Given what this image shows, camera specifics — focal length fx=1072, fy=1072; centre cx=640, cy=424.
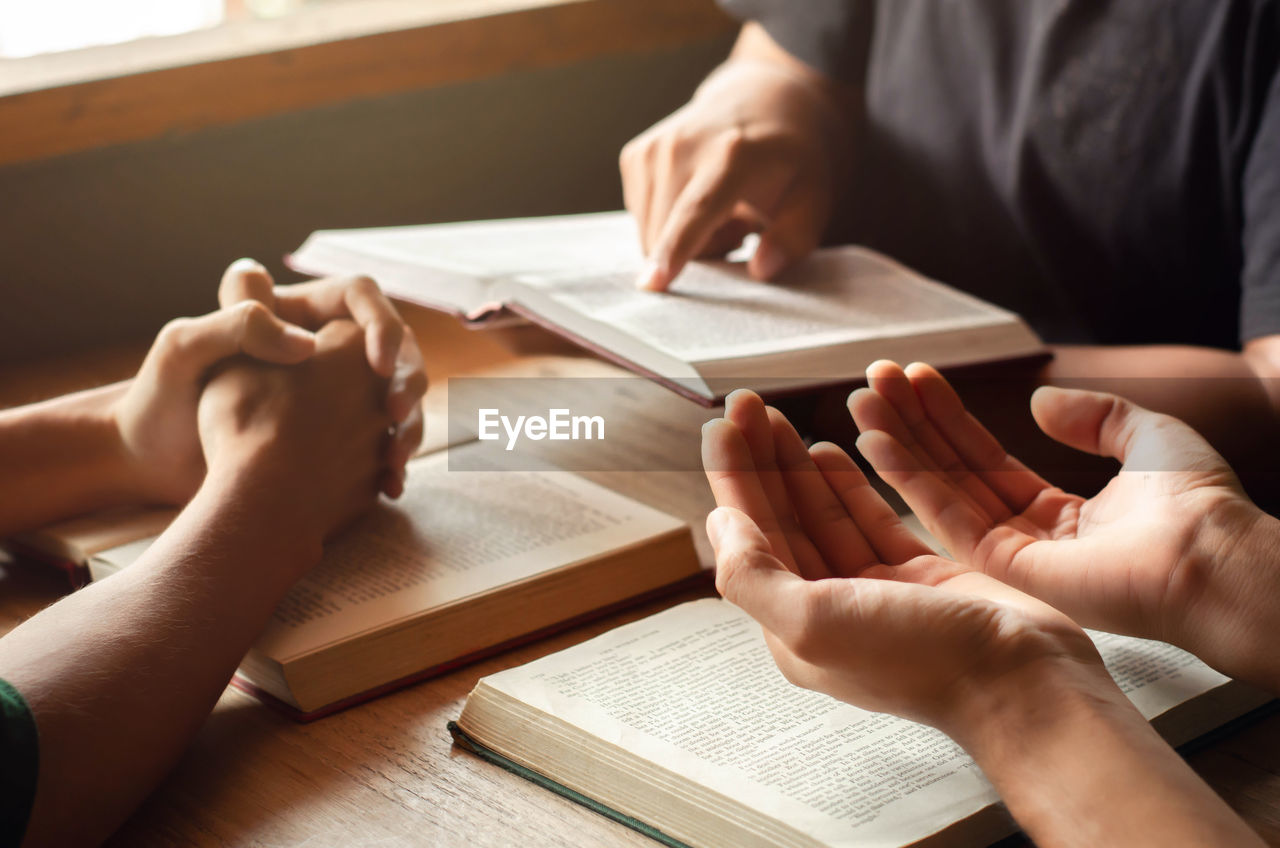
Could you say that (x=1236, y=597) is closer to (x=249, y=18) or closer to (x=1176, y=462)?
(x=1176, y=462)

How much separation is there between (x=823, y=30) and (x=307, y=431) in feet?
2.54

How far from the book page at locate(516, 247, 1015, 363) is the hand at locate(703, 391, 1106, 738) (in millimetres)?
206

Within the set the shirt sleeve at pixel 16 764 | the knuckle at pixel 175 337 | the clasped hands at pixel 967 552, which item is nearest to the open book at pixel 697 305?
the clasped hands at pixel 967 552

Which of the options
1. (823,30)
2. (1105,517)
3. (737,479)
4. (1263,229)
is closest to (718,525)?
(737,479)

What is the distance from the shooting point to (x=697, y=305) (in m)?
0.82

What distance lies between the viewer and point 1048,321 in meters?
1.11

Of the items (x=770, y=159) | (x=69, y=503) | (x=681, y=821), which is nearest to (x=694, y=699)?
(x=681, y=821)

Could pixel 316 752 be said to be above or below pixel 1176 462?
below

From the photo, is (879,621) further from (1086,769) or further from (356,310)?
(356,310)

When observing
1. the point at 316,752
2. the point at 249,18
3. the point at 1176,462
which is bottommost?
the point at 316,752

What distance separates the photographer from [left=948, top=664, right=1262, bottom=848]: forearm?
1.23 feet

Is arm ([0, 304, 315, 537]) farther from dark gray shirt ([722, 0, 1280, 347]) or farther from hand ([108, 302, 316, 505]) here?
dark gray shirt ([722, 0, 1280, 347])

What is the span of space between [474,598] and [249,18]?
103 cm

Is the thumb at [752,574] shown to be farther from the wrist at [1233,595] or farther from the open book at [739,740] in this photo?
the wrist at [1233,595]
